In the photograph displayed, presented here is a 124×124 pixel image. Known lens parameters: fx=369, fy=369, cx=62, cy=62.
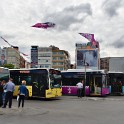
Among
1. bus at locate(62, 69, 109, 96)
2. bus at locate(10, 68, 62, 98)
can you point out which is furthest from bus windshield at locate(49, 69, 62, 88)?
bus at locate(62, 69, 109, 96)

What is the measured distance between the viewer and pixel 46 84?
29016mm

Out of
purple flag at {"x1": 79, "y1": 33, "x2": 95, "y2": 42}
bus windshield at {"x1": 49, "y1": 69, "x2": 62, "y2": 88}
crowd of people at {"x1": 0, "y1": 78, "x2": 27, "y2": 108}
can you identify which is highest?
purple flag at {"x1": 79, "y1": 33, "x2": 95, "y2": 42}

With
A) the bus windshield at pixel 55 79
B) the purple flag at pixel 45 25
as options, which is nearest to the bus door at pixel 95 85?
the bus windshield at pixel 55 79

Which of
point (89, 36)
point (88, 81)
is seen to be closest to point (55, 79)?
point (88, 81)

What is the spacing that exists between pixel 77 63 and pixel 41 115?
73853 millimetres

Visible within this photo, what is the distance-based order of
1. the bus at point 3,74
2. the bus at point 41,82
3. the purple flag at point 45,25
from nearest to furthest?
the bus at point 3,74 < the bus at point 41,82 < the purple flag at point 45,25

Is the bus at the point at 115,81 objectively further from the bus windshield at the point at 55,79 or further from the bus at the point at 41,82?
the bus at the point at 41,82

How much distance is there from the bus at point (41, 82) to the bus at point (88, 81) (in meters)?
5.09

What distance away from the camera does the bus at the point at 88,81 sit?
34875mm

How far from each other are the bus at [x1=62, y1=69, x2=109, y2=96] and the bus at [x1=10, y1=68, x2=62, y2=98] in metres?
5.09

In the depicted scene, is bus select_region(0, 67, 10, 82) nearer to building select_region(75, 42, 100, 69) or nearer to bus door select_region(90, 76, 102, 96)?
bus door select_region(90, 76, 102, 96)

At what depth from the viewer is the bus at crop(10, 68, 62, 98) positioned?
29078 millimetres

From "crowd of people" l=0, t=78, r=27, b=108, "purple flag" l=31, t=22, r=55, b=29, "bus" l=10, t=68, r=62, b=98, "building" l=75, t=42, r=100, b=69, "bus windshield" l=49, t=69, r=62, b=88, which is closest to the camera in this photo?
"crowd of people" l=0, t=78, r=27, b=108

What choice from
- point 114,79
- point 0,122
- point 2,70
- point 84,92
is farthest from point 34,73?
point 0,122
